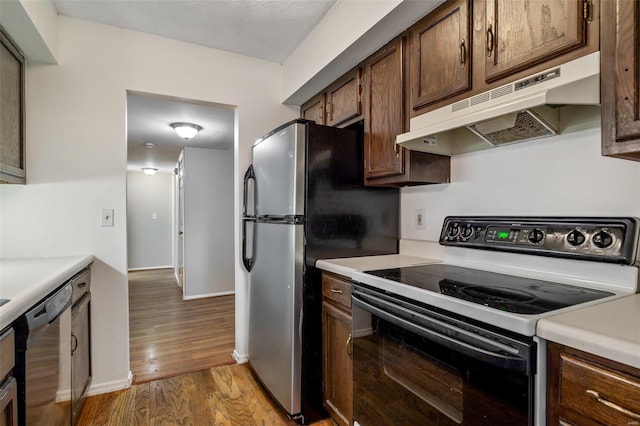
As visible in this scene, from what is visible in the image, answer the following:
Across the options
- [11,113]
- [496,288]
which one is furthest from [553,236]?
[11,113]

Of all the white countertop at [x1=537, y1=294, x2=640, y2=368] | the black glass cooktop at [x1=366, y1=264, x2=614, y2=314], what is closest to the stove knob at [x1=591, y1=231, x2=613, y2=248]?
the black glass cooktop at [x1=366, y1=264, x2=614, y2=314]

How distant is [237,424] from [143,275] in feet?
17.9

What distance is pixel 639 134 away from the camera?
849mm

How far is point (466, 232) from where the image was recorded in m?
1.59

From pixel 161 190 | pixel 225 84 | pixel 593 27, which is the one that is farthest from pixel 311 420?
pixel 161 190

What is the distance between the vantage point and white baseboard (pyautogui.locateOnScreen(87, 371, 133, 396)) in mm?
2068

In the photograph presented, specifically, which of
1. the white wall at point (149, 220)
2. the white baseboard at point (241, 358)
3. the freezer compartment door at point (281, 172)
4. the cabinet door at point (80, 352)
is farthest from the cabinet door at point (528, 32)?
the white wall at point (149, 220)

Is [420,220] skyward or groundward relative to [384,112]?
groundward

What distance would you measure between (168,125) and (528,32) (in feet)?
12.2

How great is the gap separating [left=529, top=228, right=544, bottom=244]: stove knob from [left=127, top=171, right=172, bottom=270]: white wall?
23.8ft

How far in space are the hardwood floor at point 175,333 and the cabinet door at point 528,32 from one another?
262 centimetres

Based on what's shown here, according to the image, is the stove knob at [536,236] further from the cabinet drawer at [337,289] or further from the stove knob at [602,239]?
the cabinet drawer at [337,289]

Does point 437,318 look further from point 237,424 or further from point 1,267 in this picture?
point 1,267

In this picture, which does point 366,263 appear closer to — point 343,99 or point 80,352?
point 343,99
